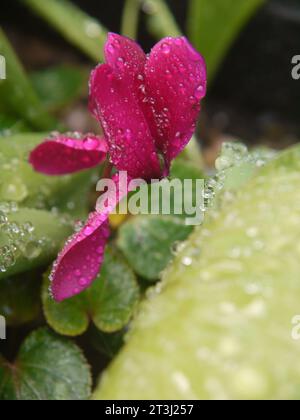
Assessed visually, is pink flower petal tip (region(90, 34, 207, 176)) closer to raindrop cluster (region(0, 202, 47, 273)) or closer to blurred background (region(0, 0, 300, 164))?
raindrop cluster (region(0, 202, 47, 273))

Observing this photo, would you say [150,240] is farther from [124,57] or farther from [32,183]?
[124,57]

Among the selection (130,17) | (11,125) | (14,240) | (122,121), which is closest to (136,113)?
(122,121)

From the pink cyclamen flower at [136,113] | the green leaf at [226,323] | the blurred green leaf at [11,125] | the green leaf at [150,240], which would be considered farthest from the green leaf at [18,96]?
the green leaf at [226,323]

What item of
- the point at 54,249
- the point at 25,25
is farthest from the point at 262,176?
the point at 25,25

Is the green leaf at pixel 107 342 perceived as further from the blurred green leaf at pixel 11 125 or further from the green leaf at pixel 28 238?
the blurred green leaf at pixel 11 125

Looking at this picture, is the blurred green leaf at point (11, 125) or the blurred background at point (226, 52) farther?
the blurred background at point (226, 52)

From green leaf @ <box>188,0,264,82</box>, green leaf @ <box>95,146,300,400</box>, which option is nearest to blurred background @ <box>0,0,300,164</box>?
green leaf @ <box>188,0,264,82</box>

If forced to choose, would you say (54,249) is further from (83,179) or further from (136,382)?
(136,382)
